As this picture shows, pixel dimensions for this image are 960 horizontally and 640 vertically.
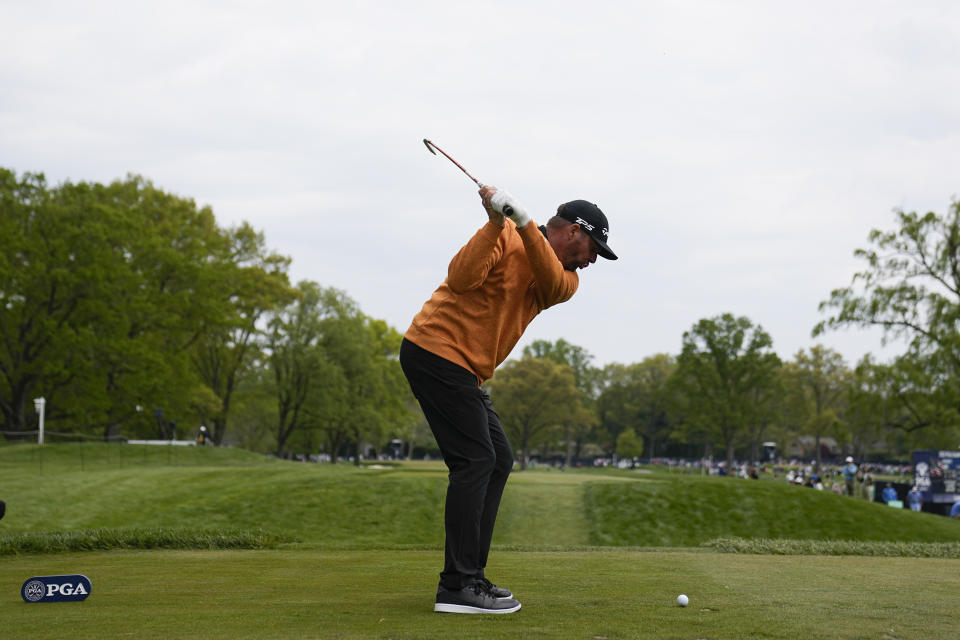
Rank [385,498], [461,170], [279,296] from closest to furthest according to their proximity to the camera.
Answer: [461,170] → [385,498] → [279,296]

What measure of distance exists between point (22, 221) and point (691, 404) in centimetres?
5694

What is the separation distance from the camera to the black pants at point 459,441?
5117mm

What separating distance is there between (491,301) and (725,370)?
76.6 meters

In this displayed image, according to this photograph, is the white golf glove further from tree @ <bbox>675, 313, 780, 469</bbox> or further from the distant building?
the distant building

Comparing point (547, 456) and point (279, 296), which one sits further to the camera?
point (547, 456)

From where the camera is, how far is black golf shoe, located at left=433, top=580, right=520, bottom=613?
477 centimetres

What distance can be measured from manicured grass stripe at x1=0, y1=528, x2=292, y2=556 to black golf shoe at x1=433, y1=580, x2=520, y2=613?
5.79 m

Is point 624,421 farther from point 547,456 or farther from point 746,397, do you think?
point 746,397

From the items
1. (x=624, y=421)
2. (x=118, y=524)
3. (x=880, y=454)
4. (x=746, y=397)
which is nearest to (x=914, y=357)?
(x=746, y=397)

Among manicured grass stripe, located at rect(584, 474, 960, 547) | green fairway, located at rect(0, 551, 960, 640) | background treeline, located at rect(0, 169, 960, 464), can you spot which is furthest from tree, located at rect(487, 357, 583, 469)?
green fairway, located at rect(0, 551, 960, 640)

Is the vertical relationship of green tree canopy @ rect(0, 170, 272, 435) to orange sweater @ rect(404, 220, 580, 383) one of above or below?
above

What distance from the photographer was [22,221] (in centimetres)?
4462

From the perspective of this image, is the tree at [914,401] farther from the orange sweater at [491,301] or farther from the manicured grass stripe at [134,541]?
the orange sweater at [491,301]

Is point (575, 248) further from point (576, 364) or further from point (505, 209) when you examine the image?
point (576, 364)
